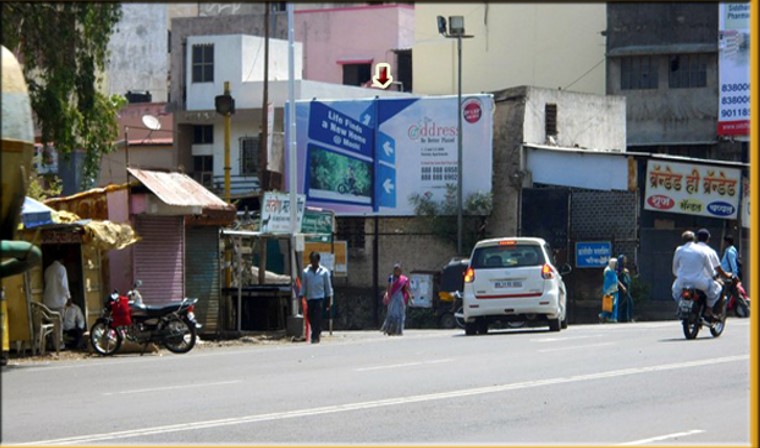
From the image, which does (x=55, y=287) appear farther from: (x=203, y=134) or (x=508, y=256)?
(x=203, y=134)

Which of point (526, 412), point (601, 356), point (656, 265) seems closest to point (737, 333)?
point (601, 356)

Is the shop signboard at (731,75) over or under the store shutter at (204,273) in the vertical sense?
over

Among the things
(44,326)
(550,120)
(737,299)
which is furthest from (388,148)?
(44,326)

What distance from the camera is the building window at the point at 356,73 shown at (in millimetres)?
61969

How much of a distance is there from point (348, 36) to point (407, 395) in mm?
46366

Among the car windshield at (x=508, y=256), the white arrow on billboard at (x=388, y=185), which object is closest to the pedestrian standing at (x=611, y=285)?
the white arrow on billboard at (x=388, y=185)

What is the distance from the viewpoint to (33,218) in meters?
21.0

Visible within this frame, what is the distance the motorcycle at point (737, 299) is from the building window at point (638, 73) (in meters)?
18.6

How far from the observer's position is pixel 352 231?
154 feet

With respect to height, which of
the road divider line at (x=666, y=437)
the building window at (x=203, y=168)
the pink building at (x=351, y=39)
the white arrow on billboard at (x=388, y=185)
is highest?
the pink building at (x=351, y=39)

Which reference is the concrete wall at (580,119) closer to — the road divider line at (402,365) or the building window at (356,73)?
the building window at (356,73)

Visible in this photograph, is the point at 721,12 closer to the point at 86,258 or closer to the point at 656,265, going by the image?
the point at 656,265

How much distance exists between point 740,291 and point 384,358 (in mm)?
11354

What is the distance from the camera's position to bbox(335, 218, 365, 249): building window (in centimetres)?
4678
